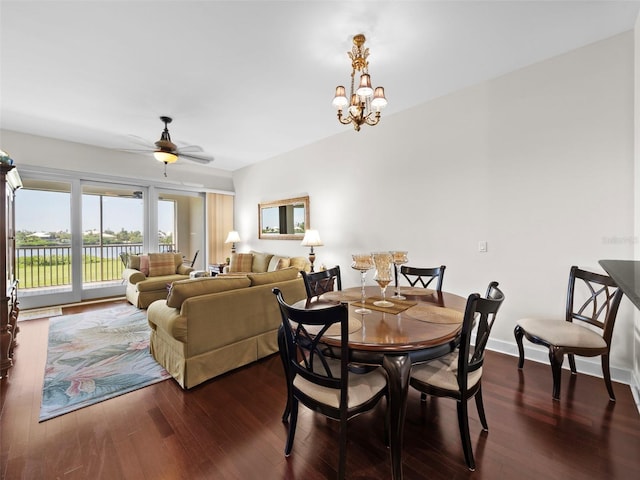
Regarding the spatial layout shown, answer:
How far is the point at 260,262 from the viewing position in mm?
5719

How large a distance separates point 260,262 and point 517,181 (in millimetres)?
4456

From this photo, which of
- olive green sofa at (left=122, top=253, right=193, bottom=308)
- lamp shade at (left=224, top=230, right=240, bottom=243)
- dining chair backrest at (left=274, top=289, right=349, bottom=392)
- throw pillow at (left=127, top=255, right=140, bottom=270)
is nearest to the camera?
dining chair backrest at (left=274, top=289, right=349, bottom=392)

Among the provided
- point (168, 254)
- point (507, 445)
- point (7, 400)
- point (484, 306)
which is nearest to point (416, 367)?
point (484, 306)

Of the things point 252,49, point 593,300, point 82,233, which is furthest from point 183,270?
point 593,300

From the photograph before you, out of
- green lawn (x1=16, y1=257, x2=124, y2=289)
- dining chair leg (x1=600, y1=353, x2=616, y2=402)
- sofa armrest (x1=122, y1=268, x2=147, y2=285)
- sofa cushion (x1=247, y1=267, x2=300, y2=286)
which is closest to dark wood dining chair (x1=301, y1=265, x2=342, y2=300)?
sofa cushion (x1=247, y1=267, x2=300, y2=286)

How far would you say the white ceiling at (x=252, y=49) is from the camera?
80.1 inches

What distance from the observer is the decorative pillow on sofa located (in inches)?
222

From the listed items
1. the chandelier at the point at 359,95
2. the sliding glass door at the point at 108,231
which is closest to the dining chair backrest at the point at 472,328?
the chandelier at the point at 359,95

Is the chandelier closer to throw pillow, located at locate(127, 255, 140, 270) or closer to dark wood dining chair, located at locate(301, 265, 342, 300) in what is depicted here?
dark wood dining chair, located at locate(301, 265, 342, 300)

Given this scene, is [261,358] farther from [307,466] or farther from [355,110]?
[355,110]

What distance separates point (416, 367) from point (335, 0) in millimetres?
2489

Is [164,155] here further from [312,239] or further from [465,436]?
[465,436]

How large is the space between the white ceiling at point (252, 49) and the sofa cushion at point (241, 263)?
2.89 metres

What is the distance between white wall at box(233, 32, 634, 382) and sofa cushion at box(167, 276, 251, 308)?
2164 millimetres
